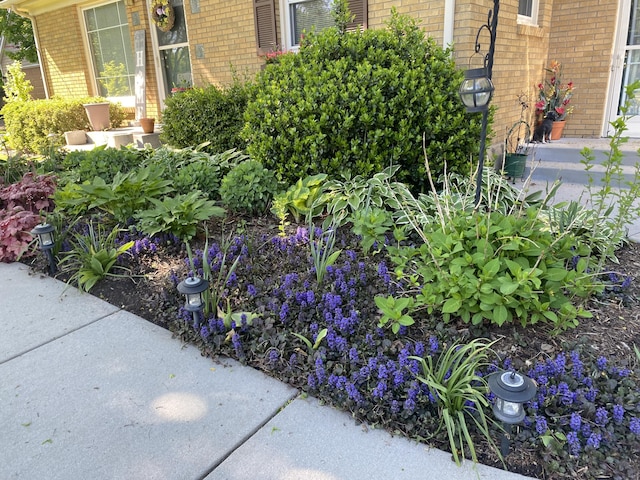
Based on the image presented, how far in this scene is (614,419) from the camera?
1.85 metres

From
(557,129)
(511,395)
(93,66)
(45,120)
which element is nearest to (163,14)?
(45,120)

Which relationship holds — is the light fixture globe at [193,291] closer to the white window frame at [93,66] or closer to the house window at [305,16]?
the house window at [305,16]

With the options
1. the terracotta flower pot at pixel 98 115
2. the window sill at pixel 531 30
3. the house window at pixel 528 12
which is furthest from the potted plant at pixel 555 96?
the terracotta flower pot at pixel 98 115

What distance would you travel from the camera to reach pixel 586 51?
672 cm

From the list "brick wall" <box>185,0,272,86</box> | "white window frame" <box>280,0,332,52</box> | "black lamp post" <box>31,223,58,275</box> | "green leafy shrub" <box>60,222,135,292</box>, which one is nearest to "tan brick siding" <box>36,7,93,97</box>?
"brick wall" <box>185,0,272,86</box>

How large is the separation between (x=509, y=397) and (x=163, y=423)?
1406mm

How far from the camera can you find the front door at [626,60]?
6512 millimetres

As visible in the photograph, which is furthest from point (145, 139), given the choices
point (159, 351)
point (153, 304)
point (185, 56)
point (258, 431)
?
point (258, 431)

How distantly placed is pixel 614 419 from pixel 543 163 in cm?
466

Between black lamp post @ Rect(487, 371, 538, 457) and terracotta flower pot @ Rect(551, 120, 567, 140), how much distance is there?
6121 millimetres

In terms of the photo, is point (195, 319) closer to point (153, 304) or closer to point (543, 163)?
point (153, 304)

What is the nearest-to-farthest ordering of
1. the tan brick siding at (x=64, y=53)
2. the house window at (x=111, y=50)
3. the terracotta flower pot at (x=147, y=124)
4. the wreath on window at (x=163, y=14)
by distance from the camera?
the wreath on window at (x=163, y=14), the terracotta flower pot at (x=147, y=124), the house window at (x=111, y=50), the tan brick siding at (x=64, y=53)

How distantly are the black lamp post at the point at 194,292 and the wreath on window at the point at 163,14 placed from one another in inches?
290

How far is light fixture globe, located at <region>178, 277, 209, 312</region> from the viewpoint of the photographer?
2.50 meters
